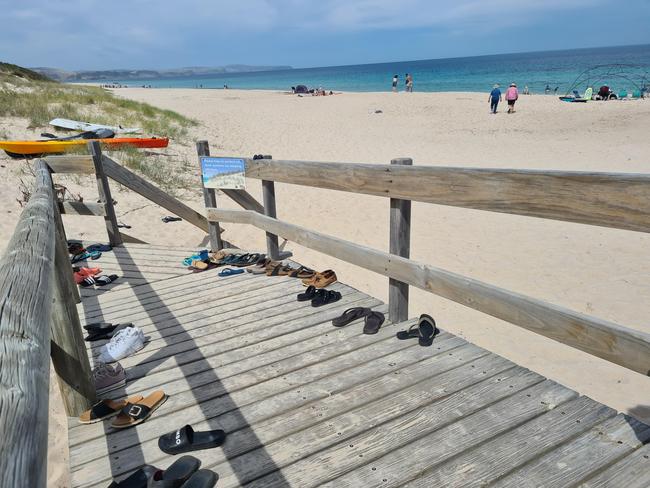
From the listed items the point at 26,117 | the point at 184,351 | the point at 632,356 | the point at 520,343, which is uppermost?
the point at 26,117

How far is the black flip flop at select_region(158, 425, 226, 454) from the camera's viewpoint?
230cm

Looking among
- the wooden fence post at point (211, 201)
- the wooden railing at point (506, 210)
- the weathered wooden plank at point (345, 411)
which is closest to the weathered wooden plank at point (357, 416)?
the weathered wooden plank at point (345, 411)

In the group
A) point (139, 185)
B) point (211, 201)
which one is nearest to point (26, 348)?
point (211, 201)

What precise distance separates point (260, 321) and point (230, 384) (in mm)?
932

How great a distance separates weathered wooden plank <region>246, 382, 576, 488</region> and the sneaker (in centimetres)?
138

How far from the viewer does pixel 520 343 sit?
196 inches

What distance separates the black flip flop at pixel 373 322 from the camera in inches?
135

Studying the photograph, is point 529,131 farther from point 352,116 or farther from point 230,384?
point 230,384

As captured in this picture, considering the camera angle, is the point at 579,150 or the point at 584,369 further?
the point at 579,150

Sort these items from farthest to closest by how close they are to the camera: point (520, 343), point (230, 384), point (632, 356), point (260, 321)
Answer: point (520, 343)
point (260, 321)
point (230, 384)
point (632, 356)

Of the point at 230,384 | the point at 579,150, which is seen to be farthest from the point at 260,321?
the point at 579,150

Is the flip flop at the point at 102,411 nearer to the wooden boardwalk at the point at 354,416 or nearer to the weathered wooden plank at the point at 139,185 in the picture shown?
the wooden boardwalk at the point at 354,416

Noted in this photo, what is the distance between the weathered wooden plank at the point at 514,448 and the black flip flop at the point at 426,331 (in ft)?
3.13

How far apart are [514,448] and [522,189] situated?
1.30 metres
